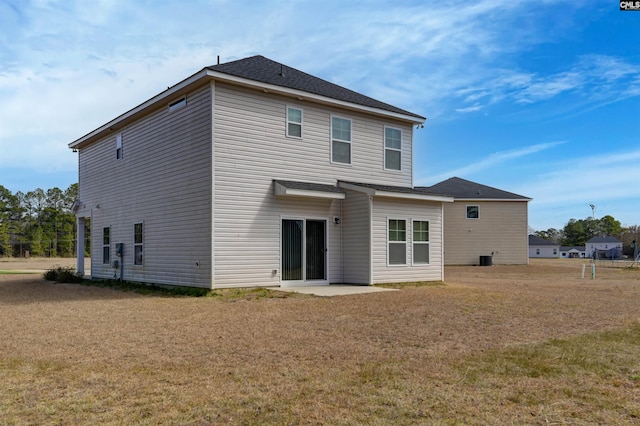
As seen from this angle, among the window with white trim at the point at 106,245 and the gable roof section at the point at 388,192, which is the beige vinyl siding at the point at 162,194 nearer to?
the window with white trim at the point at 106,245

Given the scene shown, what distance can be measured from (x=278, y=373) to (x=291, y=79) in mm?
11115

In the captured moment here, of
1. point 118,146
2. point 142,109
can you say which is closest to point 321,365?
point 142,109

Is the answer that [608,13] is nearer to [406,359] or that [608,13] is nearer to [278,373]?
[406,359]

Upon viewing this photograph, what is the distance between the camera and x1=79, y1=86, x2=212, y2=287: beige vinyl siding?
12.7 metres

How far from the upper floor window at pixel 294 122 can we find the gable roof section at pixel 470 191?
55.9 ft

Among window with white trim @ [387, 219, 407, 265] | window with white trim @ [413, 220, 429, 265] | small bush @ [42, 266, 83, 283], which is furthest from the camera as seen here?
small bush @ [42, 266, 83, 283]

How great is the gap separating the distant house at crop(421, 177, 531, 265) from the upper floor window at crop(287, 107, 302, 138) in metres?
17.3

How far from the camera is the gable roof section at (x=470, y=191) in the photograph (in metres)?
29.6

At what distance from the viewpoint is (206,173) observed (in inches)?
492

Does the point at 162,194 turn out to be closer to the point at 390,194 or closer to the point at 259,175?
the point at 259,175

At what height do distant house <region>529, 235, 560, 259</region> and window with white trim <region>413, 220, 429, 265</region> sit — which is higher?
window with white trim <region>413, 220, 429, 265</region>

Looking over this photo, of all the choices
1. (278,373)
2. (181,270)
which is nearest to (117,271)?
(181,270)

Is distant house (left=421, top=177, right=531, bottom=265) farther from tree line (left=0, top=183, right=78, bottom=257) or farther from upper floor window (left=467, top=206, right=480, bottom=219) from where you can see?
tree line (left=0, top=183, right=78, bottom=257)

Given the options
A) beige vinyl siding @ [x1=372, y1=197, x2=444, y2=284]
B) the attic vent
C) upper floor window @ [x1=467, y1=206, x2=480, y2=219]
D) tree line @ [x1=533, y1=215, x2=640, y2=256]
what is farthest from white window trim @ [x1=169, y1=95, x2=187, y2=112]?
tree line @ [x1=533, y1=215, x2=640, y2=256]
